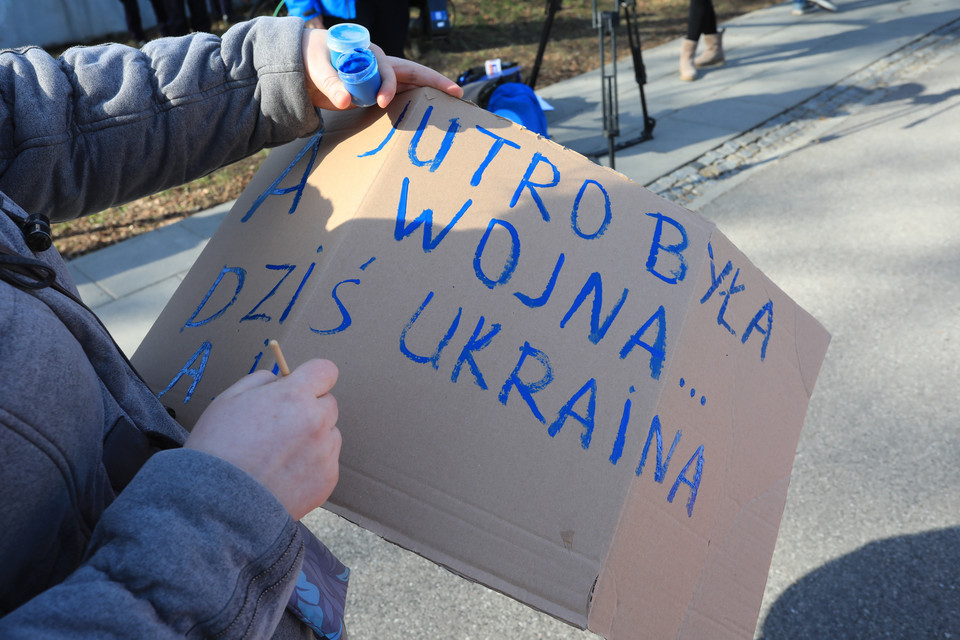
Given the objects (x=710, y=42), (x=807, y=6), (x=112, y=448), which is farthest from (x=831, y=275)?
(x=807, y=6)

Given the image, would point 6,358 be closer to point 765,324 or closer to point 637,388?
point 637,388

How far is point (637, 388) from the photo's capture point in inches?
38.8

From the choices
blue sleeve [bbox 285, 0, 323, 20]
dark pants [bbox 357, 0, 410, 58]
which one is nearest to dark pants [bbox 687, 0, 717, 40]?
dark pants [bbox 357, 0, 410, 58]

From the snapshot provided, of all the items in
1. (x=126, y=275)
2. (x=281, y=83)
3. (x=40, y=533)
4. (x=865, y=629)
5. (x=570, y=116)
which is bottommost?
(x=865, y=629)

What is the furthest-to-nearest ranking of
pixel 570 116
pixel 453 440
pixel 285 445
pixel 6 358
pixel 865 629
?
pixel 570 116
pixel 865 629
pixel 453 440
pixel 285 445
pixel 6 358

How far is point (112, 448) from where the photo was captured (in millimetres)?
752

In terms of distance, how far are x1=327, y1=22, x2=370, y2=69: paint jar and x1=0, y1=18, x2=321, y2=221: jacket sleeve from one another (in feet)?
0.18

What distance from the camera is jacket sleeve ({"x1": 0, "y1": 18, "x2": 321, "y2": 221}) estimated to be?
3.13ft

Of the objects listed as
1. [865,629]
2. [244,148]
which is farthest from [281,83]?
[865,629]

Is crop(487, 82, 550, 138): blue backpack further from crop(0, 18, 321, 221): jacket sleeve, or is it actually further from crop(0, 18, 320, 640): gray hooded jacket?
crop(0, 18, 320, 640): gray hooded jacket

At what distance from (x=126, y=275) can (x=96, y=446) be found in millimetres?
3294

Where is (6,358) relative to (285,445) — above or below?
above

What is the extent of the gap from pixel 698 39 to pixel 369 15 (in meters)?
3.49

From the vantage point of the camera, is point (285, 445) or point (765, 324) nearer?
point (285, 445)
